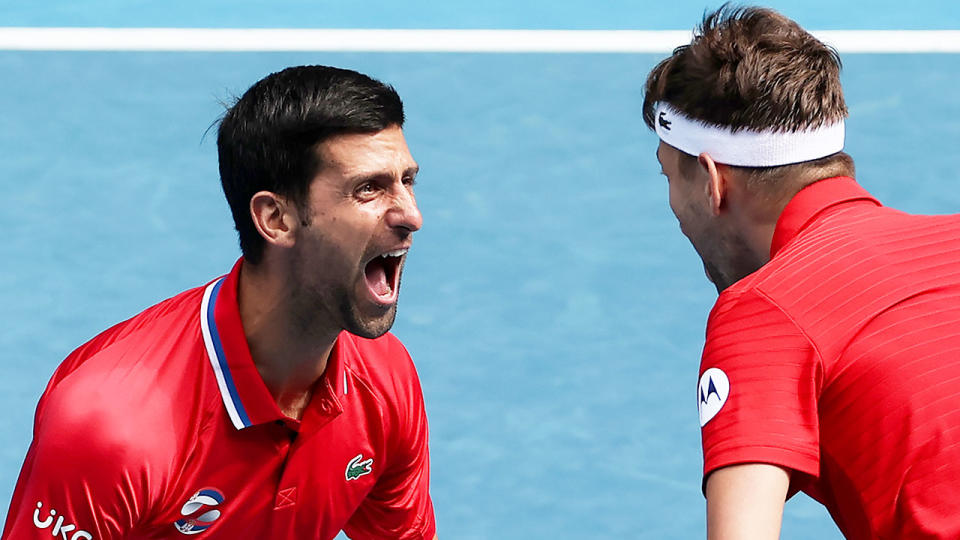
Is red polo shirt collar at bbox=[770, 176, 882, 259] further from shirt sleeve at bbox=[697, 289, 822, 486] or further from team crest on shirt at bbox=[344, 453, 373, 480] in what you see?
team crest on shirt at bbox=[344, 453, 373, 480]

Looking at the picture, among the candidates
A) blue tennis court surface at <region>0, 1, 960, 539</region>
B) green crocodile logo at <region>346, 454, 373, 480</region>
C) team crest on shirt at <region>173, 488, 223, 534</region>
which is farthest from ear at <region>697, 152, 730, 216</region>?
blue tennis court surface at <region>0, 1, 960, 539</region>

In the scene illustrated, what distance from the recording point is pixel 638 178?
805cm

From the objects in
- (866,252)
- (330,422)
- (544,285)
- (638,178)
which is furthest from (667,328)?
(866,252)

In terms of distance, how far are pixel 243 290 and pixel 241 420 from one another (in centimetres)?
32

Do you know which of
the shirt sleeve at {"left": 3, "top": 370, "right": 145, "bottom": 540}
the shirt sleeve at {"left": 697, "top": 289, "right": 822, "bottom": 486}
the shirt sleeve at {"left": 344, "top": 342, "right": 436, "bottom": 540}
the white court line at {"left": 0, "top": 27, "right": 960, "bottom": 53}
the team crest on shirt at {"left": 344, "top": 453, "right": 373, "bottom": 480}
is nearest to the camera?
the shirt sleeve at {"left": 697, "top": 289, "right": 822, "bottom": 486}

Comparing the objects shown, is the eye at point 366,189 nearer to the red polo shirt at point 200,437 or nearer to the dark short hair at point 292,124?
the dark short hair at point 292,124

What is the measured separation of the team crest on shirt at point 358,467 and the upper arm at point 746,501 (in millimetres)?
1381

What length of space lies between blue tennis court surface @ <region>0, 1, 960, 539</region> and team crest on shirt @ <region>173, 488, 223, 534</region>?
2.38 m

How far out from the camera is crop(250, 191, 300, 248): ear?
3.54 metres

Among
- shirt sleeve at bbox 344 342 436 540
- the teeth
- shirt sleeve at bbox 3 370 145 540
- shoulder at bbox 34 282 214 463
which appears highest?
the teeth

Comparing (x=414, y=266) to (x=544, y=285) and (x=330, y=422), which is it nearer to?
(x=544, y=285)

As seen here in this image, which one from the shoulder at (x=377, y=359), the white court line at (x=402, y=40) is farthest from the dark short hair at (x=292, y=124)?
the white court line at (x=402, y=40)

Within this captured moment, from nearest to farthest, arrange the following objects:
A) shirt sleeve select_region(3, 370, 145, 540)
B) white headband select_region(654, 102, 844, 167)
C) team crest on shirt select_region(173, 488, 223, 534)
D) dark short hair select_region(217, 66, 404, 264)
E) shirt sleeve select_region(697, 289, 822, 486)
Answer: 1. shirt sleeve select_region(697, 289, 822, 486)
2. white headband select_region(654, 102, 844, 167)
3. shirt sleeve select_region(3, 370, 145, 540)
4. dark short hair select_region(217, 66, 404, 264)
5. team crest on shirt select_region(173, 488, 223, 534)

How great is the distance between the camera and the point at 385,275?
12.3ft
